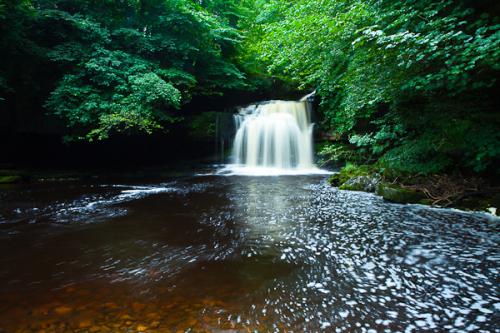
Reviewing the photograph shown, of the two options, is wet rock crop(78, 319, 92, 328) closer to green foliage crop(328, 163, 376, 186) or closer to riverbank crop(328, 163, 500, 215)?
riverbank crop(328, 163, 500, 215)

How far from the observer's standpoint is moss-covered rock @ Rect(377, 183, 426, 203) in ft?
20.9

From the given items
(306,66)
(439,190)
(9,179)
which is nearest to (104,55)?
(9,179)

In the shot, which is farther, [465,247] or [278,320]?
[465,247]

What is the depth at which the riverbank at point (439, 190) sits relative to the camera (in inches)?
221

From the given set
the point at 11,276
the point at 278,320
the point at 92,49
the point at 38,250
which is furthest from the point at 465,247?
the point at 92,49

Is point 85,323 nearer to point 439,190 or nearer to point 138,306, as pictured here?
point 138,306

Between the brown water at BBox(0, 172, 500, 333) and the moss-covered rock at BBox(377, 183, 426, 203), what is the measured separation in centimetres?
42

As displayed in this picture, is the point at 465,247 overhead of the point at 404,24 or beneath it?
beneath

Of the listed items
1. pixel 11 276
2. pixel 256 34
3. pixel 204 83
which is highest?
pixel 256 34

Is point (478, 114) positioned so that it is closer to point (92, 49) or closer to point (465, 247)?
point (465, 247)

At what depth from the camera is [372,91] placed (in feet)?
23.1

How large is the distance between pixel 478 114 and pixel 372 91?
2.28m

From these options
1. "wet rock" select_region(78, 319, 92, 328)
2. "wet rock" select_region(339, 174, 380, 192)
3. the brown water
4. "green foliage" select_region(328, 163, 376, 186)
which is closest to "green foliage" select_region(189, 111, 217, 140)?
"green foliage" select_region(328, 163, 376, 186)

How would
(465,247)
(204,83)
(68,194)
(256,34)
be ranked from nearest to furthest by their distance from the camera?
(465,247)
(68,194)
(204,83)
(256,34)
